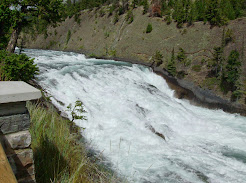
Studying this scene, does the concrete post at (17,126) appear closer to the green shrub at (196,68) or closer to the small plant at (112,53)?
the green shrub at (196,68)

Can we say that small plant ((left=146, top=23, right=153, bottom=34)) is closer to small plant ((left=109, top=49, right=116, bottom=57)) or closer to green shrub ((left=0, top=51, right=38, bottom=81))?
small plant ((left=109, top=49, right=116, bottom=57))

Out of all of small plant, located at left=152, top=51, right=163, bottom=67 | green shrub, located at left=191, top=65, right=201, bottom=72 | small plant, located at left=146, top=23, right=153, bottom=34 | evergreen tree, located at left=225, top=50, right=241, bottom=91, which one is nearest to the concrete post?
evergreen tree, located at left=225, top=50, right=241, bottom=91

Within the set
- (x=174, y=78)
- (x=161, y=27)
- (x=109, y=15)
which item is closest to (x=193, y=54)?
(x=174, y=78)

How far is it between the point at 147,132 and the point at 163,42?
45.5 ft

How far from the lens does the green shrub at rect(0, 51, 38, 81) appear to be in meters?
5.39

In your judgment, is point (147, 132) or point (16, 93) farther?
point (147, 132)

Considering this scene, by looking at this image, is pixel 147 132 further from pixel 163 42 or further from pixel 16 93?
pixel 163 42

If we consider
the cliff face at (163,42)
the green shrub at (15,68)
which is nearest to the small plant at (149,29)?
the cliff face at (163,42)

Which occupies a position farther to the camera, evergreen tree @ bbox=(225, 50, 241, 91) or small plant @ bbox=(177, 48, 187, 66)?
small plant @ bbox=(177, 48, 187, 66)

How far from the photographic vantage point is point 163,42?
18.9m

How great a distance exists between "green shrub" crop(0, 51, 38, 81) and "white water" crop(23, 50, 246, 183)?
155 centimetres

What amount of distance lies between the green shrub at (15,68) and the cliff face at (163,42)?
10.3m

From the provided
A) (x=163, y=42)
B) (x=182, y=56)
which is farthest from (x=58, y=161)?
(x=163, y=42)

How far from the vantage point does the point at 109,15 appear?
30.6 metres
